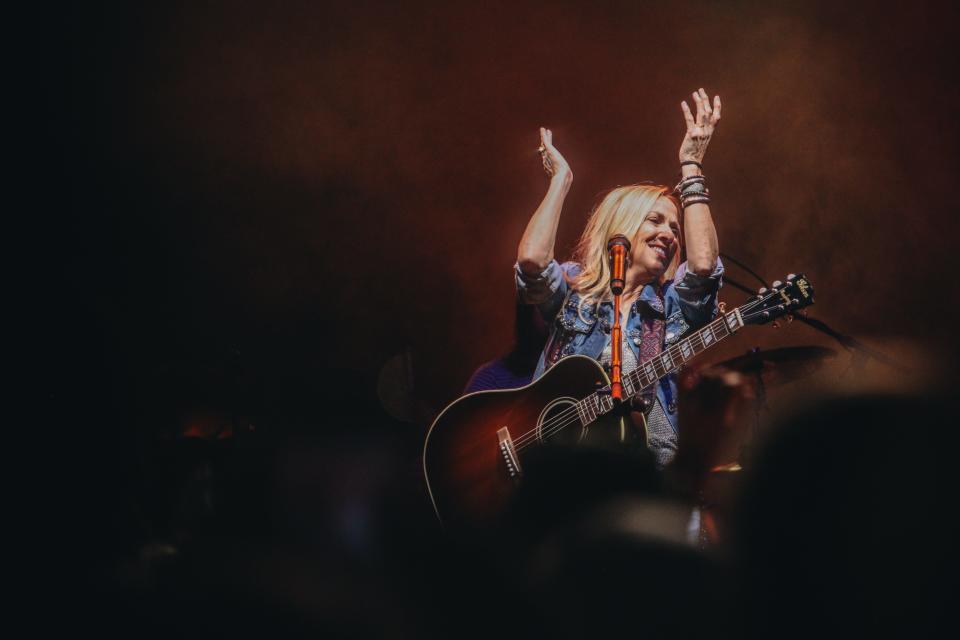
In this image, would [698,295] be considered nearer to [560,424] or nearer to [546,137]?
[560,424]

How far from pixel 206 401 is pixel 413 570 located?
101cm

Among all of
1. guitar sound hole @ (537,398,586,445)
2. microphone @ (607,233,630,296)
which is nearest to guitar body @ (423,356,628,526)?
guitar sound hole @ (537,398,586,445)

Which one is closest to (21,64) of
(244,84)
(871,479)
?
(244,84)

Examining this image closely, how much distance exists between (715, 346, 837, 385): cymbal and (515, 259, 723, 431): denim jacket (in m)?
0.27

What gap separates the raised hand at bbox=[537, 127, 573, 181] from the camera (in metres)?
2.43

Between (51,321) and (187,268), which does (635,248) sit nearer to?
(187,268)

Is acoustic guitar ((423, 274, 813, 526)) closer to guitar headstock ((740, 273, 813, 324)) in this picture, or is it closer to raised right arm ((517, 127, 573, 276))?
guitar headstock ((740, 273, 813, 324))

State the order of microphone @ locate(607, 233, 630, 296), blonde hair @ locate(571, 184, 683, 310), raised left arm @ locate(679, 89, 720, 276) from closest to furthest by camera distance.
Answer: microphone @ locate(607, 233, 630, 296)
raised left arm @ locate(679, 89, 720, 276)
blonde hair @ locate(571, 184, 683, 310)

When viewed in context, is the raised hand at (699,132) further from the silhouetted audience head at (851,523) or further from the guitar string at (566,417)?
the silhouetted audience head at (851,523)

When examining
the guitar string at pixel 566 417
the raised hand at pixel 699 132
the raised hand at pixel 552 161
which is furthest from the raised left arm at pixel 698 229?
the raised hand at pixel 552 161

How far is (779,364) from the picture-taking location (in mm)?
2363

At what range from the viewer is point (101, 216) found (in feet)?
9.14

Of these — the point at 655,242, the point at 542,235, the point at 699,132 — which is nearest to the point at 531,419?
the point at 542,235

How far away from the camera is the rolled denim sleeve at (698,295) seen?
86.6 inches
